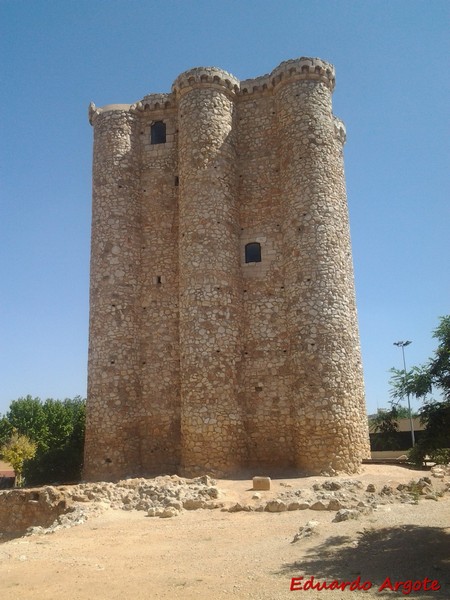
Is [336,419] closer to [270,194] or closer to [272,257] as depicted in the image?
[272,257]

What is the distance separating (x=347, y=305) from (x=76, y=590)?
1464cm

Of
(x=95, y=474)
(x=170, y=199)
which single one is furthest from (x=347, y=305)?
(x=95, y=474)

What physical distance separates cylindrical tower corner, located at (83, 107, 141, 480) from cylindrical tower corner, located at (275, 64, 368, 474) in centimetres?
654

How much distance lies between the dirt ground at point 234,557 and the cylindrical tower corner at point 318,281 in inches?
224

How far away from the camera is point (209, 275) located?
806 inches

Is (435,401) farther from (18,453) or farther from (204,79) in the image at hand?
(18,453)

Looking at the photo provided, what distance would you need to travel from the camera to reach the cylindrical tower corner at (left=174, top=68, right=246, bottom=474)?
19250 mm

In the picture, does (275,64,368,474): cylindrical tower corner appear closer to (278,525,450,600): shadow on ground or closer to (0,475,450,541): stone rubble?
(0,475,450,541): stone rubble

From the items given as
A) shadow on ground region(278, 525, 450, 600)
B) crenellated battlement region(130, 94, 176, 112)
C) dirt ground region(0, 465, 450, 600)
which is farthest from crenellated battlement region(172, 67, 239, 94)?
shadow on ground region(278, 525, 450, 600)

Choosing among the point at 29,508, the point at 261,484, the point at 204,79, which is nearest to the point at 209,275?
the point at 261,484

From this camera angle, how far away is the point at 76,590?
8.27m

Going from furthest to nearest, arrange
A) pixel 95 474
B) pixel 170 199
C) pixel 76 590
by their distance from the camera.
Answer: pixel 170 199
pixel 95 474
pixel 76 590

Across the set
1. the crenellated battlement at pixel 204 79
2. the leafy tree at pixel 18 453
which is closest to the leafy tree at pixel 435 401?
the crenellated battlement at pixel 204 79

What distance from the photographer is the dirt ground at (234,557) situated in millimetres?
7770
